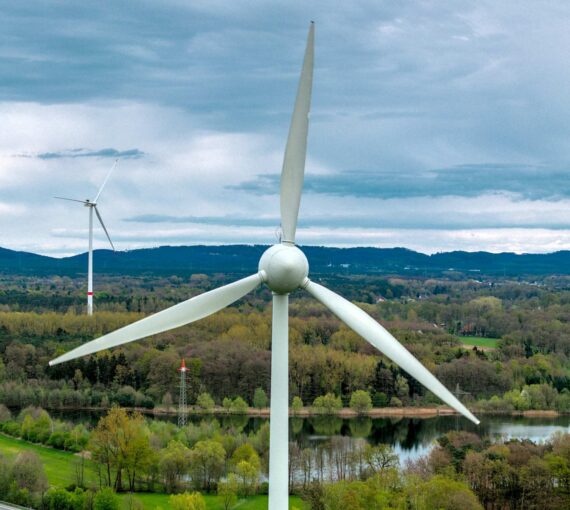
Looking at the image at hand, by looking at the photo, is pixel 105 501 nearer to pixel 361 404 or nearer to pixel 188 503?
pixel 188 503

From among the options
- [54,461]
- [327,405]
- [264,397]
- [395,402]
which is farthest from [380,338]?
[395,402]

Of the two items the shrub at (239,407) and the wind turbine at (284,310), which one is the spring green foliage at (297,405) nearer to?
the shrub at (239,407)

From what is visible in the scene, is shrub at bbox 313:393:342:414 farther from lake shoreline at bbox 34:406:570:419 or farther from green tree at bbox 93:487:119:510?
green tree at bbox 93:487:119:510

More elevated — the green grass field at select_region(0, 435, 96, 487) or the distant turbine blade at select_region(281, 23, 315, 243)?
the distant turbine blade at select_region(281, 23, 315, 243)

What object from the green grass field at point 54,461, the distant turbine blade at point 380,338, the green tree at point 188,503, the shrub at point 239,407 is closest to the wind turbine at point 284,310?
the distant turbine blade at point 380,338

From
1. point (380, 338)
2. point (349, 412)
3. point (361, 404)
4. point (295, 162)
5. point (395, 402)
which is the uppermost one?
point (295, 162)

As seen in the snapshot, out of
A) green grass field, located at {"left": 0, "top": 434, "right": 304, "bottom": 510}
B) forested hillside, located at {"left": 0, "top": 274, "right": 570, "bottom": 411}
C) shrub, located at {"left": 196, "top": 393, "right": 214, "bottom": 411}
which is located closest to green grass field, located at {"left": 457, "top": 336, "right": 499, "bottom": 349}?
forested hillside, located at {"left": 0, "top": 274, "right": 570, "bottom": 411}
